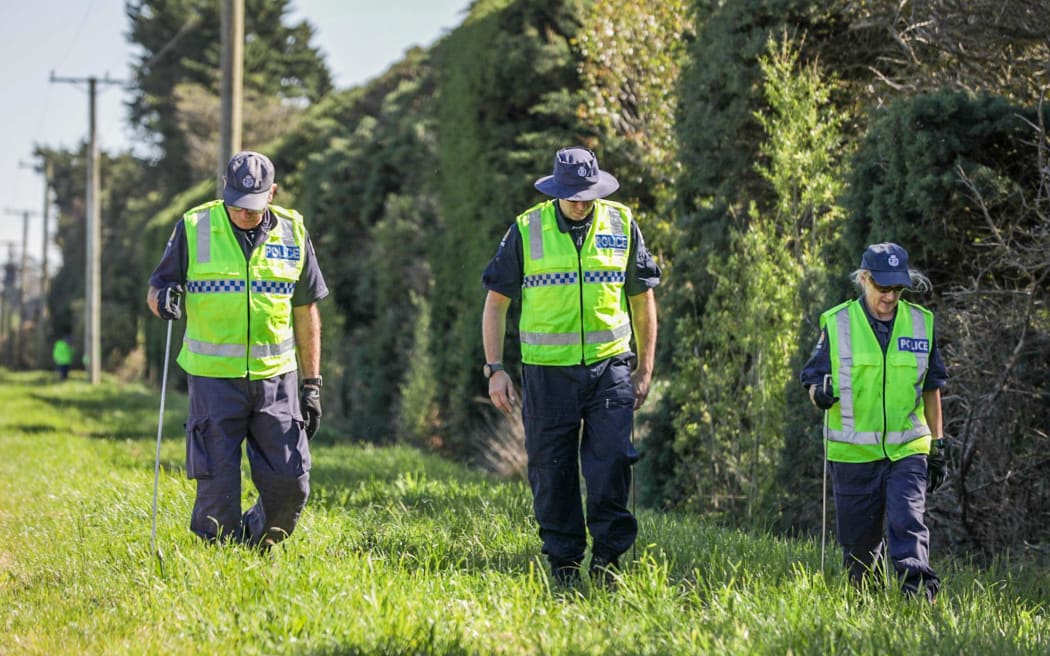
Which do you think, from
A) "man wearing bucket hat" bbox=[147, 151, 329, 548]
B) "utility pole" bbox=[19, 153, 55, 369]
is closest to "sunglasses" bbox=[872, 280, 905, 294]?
"man wearing bucket hat" bbox=[147, 151, 329, 548]

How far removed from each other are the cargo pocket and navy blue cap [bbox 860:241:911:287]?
3.46m

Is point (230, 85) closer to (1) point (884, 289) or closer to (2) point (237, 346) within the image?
(2) point (237, 346)

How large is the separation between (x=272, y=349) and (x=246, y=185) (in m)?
0.85

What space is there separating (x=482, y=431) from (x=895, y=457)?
9.96 metres

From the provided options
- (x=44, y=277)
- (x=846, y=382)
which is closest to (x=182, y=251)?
(x=846, y=382)

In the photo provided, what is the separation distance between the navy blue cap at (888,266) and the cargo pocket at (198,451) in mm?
3459

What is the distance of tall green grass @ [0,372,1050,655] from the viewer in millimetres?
4746

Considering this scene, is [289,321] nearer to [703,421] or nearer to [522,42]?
[703,421]

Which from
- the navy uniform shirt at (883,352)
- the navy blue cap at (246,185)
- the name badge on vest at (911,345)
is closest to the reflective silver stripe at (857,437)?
the navy uniform shirt at (883,352)

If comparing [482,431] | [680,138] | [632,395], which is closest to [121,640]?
[632,395]

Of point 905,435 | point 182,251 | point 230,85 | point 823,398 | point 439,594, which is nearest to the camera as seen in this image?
point 439,594

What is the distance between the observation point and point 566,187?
20.5 ft

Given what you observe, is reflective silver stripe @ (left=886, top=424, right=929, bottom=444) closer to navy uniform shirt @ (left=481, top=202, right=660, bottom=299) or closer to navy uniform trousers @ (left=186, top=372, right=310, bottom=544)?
navy uniform shirt @ (left=481, top=202, right=660, bottom=299)

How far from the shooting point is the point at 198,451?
250 inches
